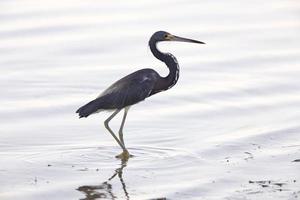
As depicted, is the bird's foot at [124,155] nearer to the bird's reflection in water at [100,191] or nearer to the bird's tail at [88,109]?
the bird's tail at [88,109]

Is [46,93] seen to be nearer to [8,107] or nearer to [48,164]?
[8,107]

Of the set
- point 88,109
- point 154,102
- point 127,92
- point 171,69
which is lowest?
point 154,102

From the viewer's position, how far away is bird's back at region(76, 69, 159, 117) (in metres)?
A: 11.9

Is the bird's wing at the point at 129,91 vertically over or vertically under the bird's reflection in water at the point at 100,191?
over

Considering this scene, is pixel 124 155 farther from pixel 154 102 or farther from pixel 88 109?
pixel 154 102

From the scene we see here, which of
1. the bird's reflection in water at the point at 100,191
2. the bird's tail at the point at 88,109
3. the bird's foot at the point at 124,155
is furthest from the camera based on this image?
the bird's tail at the point at 88,109

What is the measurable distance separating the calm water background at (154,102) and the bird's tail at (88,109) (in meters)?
0.35

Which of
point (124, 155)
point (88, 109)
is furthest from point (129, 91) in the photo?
point (124, 155)

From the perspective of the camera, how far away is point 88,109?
11719 millimetres

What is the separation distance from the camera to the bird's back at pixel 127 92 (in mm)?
11922

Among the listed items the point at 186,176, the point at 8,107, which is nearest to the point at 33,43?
the point at 8,107

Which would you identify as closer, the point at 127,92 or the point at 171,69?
the point at 127,92

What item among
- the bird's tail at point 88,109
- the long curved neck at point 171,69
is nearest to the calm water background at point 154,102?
the bird's tail at point 88,109

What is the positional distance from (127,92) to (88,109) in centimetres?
57
